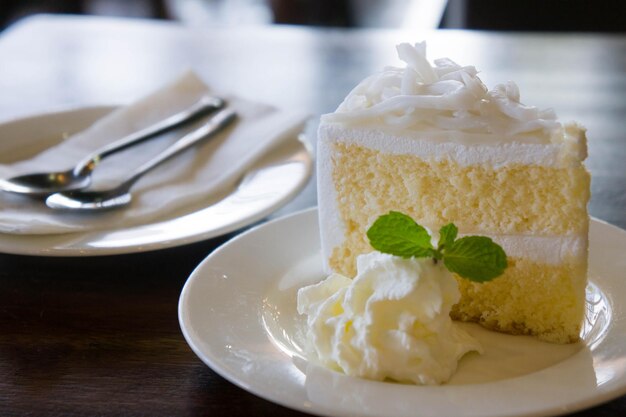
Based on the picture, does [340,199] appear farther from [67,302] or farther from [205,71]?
[205,71]

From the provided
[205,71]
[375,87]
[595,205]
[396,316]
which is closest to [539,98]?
[595,205]

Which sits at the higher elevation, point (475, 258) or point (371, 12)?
point (475, 258)

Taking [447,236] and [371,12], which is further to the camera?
[371,12]

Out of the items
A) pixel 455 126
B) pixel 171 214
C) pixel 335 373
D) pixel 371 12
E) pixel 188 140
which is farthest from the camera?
pixel 371 12

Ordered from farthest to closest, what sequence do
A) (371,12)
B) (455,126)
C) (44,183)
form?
(371,12) < (44,183) < (455,126)

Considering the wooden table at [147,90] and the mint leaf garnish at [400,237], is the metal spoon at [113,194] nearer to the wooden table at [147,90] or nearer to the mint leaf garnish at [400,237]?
the wooden table at [147,90]

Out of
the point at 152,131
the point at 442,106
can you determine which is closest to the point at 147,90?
the point at 152,131

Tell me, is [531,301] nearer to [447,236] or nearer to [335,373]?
[447,236]

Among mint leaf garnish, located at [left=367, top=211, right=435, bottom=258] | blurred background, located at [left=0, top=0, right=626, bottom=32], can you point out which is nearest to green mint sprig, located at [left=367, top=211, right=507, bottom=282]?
mint leaf garnish, located at [left=367, top=211, right=435, bottom=258]
